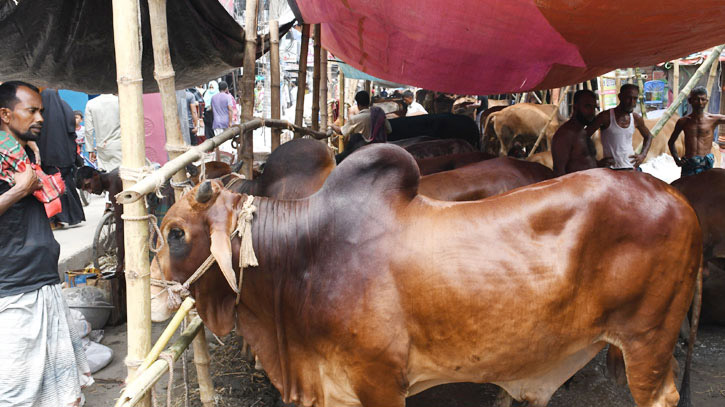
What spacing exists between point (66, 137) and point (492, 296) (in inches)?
252

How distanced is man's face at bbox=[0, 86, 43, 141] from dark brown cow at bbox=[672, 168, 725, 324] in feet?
14.0

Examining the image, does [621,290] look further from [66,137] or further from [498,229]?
[66,137]

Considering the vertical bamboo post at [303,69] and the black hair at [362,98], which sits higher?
the vertical bamboo post at [303,69]

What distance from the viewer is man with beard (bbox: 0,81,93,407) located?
2.65m

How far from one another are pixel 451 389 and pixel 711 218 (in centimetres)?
228

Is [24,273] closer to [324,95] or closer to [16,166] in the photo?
[16,166]

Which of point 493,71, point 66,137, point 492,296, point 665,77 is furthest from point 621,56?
point 665,77

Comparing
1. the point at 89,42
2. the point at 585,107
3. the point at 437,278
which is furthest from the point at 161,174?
the point at 585,107

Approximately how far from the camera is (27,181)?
262 centimetres

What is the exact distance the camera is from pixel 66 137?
6.85 meters

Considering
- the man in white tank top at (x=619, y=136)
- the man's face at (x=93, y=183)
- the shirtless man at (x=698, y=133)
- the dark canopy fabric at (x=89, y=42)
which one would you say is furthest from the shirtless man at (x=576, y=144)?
the man's face at (x=93, y=183)

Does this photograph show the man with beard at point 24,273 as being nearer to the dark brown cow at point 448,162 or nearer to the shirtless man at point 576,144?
the dark brown cow at point 448,162

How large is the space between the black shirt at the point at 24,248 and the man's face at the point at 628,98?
4.58 metres

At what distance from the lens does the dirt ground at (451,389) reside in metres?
3.50
